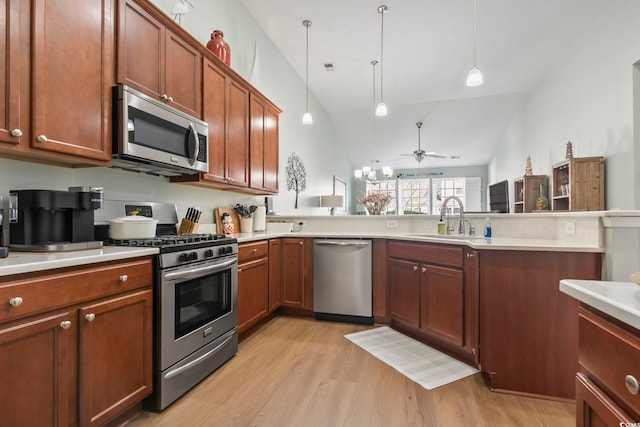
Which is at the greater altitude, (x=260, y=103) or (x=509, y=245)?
(x=260, y=103)

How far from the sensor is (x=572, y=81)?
15.2 ft

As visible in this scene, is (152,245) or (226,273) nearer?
(152,245)

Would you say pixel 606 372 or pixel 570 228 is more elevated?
pixel 570 228

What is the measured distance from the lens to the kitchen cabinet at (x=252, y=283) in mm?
2562

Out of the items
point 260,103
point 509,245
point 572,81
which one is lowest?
point 509,245

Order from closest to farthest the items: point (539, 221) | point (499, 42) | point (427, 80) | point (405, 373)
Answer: point (405, 373) → point (539, 221) → point (499, 42) → point (427, 80)

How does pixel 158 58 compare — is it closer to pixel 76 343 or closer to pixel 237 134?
pixel 237 134

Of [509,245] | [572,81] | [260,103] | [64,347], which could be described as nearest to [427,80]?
[572,81]

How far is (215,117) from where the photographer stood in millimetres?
2635

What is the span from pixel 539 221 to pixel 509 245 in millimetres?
749

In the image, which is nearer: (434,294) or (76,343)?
(76,343)

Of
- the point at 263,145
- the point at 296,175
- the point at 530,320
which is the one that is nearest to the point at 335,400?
the point at 530,320

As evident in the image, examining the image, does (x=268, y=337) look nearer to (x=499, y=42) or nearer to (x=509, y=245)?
(x=509, y=245)

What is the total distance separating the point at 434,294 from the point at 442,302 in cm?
10
